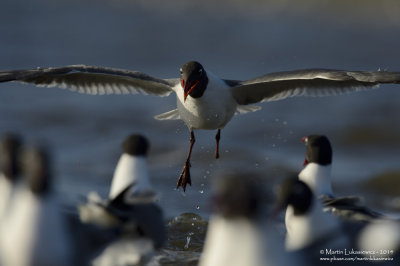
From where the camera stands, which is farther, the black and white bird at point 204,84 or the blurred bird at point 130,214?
the black and white bird at point 204,84

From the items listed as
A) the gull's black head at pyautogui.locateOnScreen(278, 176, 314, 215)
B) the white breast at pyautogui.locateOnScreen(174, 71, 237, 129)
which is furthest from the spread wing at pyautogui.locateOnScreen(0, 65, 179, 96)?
the gull's black head at pyautogui.locateOnScreen(278, 176, 314, 215)

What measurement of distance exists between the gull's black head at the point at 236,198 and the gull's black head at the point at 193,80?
12.8 feet

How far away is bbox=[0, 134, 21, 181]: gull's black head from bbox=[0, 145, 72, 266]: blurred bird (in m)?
0.55

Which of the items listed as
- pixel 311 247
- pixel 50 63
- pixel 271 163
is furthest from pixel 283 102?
pixel 311 247

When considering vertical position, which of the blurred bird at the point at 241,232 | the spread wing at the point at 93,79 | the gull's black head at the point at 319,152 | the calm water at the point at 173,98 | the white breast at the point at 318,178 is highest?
the calm water at the point at 173,98

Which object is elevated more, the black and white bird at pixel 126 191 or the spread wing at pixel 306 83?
the spread wing at pixel 306 83

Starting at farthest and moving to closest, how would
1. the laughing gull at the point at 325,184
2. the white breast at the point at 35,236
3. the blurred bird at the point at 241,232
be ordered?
the laughing gull at the point at 325,184 < the white breast at the point at 35,236 < the blurred bird at the point at 241,232

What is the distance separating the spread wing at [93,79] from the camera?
27.3 feet

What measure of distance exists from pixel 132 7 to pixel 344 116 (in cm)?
777

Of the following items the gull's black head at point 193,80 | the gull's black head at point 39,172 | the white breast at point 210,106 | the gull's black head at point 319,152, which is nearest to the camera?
the gull's black head at point 39,172

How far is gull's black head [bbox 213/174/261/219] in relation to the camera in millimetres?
4371

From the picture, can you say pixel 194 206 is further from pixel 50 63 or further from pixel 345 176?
pixel 50 63

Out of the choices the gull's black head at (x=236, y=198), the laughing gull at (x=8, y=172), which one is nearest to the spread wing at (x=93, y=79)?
the laughing gull at (x=8, y=172)

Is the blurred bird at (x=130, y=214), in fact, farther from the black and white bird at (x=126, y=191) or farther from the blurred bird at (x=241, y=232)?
the blurred bird at (x=241, y=232)
